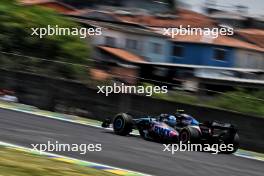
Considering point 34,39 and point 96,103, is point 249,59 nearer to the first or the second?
point 34,39

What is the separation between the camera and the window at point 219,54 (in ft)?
166

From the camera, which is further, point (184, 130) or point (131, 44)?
point (131, 44)

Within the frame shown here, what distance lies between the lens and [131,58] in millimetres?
49844

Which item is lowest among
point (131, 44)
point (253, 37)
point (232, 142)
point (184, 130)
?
point (232, 142)

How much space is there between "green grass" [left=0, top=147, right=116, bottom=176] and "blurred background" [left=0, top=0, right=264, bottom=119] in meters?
8.10

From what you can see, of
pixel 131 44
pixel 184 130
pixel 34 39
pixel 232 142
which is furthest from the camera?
pixel 131 44

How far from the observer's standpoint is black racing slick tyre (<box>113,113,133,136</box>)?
1317 centimetres

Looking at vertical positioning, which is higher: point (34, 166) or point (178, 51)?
point (178, 51)

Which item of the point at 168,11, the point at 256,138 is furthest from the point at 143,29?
the point at 256,138

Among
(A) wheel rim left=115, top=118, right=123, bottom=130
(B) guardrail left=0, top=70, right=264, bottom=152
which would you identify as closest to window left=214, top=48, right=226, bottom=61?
(B) guardrail left=0, top=70, right=264, bottom=152

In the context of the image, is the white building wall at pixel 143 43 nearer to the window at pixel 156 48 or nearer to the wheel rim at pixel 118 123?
the window at pixel 156 48

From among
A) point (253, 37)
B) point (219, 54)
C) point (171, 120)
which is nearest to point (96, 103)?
point (171, 120)

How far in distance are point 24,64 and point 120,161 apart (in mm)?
11437

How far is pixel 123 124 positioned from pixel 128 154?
3.04m
